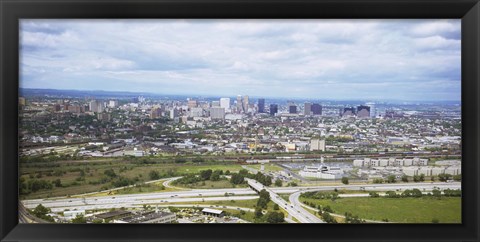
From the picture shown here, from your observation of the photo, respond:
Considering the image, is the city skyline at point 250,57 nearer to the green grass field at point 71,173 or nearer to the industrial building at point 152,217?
the green grass field at point 71,173

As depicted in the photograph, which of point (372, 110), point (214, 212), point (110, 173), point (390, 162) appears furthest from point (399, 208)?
point (110, 173)

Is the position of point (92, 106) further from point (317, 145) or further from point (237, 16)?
point (317, 145)

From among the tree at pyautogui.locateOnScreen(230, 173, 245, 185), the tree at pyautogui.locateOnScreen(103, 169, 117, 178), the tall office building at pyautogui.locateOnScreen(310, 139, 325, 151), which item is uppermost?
the tall office building at pyautogui.locateOnScreen(310, 139, 325, 151)

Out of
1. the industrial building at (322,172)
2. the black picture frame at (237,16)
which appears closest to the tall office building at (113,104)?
the black picture frame at (237,16)

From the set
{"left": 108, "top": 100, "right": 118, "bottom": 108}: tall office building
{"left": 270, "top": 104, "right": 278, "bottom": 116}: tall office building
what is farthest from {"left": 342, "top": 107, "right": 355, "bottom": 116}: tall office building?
{"left": 108, "top": 100, "right": 118, "bottom": 108}: tall office building

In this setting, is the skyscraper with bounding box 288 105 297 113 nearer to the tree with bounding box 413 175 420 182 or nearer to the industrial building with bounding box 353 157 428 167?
the industrial building with bounding box 353 157 428 167

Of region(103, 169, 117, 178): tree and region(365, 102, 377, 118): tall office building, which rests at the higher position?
region(365, 102, 377, 118): tall office building
